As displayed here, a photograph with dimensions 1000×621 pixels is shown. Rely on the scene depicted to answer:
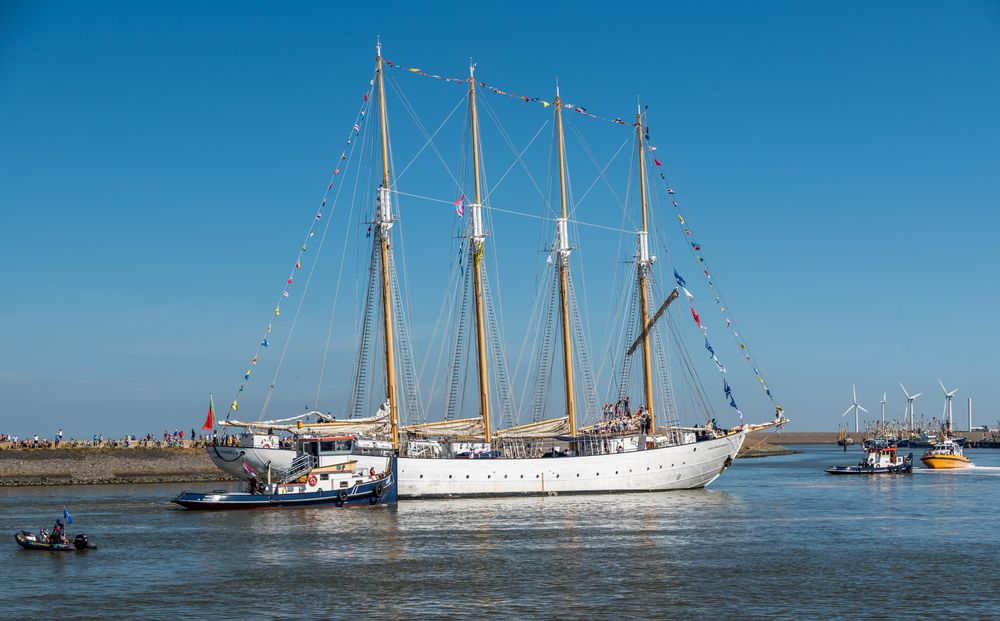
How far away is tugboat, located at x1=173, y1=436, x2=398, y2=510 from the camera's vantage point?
8138 centimetres

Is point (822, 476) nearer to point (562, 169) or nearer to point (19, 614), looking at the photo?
point (562, 169)

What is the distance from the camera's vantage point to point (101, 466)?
119500 mm

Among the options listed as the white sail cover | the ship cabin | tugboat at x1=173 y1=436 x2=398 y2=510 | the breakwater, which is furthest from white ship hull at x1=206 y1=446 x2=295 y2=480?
the breakwater

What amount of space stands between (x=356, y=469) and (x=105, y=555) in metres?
29.6

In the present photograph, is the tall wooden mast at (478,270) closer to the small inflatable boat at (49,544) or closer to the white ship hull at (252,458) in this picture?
the white ship hull at (252,458)

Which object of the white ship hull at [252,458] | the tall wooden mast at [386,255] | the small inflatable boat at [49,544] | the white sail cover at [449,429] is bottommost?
the small inflatable boat at [49,544]

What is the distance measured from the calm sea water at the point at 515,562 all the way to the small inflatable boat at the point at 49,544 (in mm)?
819

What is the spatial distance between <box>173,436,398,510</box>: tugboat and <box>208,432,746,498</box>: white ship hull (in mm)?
1078

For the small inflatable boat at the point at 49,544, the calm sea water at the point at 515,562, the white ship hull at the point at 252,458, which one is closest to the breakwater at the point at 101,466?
the calm sea water at the point at 515,562

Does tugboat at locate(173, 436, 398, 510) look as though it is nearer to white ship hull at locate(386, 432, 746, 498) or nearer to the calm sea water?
the calm sea water

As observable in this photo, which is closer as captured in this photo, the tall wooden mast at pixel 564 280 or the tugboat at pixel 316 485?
the tugboat at pixel 316 485

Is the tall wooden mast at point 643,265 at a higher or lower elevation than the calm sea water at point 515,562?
higher

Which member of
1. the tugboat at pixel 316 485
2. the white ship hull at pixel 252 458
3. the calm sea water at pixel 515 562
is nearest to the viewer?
the calm sea water at pixel 515 562

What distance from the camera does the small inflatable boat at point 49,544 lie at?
2297 inches
